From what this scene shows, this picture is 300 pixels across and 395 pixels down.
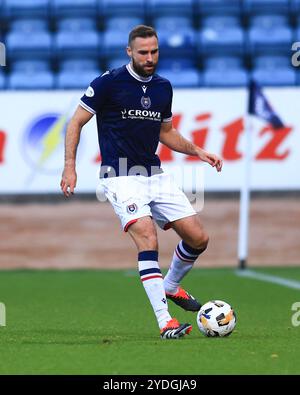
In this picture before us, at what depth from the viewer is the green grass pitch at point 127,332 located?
242 inches

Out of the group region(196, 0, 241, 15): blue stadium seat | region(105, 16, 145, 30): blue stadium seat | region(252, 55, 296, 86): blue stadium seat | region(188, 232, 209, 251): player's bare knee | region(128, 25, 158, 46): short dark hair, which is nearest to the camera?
region(128, 25, 158, 46): short dark hair

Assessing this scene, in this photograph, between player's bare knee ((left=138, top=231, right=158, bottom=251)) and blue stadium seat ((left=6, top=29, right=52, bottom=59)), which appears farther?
blue stadium seat ((left=6, top=29, right=52, bottom=59))

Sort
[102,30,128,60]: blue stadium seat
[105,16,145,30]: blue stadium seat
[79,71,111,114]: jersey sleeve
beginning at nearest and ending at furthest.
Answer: [79,71,111,114]: jersey sleeve, [102,30,128,60]: blue stadium seat, [105,16,145,30]: blue stadium seat

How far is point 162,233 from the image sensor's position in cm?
1566

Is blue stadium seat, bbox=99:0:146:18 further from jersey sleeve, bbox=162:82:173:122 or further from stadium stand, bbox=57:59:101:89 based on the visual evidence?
jersey sleeve, bbox=162:82:173:122

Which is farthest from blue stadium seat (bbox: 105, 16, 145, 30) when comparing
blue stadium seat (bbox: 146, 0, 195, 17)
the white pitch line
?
the white pitch line

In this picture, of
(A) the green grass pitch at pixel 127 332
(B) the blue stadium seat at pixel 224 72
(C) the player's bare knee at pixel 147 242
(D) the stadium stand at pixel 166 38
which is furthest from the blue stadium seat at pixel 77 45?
(C) the player's bare knee at pixel 147 242

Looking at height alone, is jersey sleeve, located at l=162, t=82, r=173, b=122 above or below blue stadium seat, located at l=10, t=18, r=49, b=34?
below

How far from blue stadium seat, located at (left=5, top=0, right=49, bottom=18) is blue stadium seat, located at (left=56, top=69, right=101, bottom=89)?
143 centimetres

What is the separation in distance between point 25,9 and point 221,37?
2955mm

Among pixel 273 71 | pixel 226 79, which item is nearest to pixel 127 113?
pixel 226 79

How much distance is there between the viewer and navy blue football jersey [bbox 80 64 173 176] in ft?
26.6

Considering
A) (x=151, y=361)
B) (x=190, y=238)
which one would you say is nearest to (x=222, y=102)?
(x=190, y=238)

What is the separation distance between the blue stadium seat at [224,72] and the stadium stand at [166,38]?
14 mm
